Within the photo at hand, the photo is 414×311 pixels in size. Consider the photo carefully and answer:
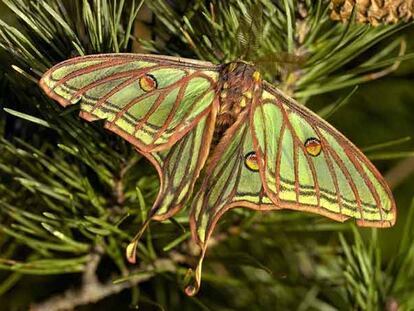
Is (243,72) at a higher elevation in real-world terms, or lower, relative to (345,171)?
higher

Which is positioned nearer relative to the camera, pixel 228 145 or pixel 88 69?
pixel 88 69

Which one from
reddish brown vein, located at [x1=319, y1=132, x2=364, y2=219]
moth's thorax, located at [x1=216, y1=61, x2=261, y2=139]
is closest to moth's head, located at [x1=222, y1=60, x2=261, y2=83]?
moth's thorax, located at [x1=216, y1=61, x2=261, y2=139]

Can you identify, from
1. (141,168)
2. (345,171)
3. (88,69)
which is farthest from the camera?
(141,168)

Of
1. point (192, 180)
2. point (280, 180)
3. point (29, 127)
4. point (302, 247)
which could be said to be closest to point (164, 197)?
point (192, 180)

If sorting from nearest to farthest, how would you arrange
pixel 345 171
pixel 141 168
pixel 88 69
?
1. pixel 88 69
2. pixel 345 171
3. pixel 141 168

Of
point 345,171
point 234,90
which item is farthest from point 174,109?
point 345,171

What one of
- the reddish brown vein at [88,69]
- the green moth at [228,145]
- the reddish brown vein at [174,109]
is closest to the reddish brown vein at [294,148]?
the green moth at [228,145]

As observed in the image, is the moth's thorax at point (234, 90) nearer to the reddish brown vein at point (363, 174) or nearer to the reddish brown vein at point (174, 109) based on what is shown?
the reddish brown vein at point (174, 109)

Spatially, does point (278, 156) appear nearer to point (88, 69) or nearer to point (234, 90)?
point (234, 90)
